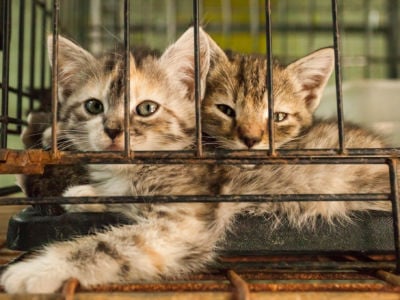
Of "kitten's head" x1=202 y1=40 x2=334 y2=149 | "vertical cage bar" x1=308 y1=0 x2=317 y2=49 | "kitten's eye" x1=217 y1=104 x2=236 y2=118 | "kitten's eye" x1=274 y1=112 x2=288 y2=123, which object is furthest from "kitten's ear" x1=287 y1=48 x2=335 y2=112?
"vertical cage bar" x1=308 y1=0 x2=317 y2=49

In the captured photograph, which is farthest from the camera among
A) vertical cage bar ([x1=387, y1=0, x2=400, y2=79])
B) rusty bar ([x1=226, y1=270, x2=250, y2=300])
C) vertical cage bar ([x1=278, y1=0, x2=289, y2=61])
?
vertical cage bar ([x1=387, y1=0, x2=400, y2=79])

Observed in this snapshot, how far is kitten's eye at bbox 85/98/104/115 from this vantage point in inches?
39.4

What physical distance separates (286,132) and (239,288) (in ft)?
1.78

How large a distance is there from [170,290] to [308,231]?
0.29 m

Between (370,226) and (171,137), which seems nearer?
(370,226)

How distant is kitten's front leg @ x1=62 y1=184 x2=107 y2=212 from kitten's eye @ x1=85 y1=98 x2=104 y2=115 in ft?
0.53

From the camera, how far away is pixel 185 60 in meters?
1.06

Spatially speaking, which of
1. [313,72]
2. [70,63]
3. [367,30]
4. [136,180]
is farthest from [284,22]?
[136,180]

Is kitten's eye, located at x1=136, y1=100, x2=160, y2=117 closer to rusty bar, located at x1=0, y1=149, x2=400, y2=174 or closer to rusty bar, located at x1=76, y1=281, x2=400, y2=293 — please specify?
rusty bar, located at x1=0, y1=149, x2=400, y2=174

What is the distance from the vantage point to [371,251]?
2.74 ft

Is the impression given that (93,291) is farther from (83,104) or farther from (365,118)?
(365,118)

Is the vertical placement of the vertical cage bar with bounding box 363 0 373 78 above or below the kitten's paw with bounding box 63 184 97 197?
above

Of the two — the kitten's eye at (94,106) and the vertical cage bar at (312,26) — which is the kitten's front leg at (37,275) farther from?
the vertical cage bar at (312,26)

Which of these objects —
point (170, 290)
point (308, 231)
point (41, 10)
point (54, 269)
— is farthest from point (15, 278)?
point (41, 10)
